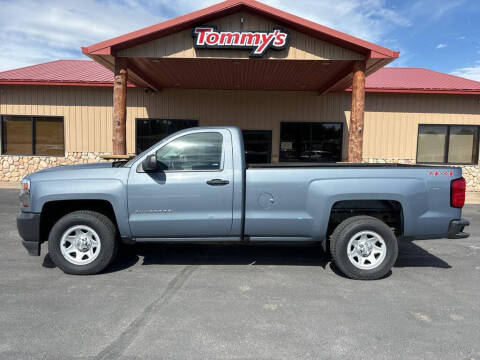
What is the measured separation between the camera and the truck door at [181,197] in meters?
4.24

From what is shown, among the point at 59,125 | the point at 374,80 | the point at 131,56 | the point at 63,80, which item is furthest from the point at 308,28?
the point at 59,125

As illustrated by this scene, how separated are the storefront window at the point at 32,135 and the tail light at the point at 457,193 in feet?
44.5

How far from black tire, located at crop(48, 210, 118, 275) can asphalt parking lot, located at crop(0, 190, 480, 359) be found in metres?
0.12

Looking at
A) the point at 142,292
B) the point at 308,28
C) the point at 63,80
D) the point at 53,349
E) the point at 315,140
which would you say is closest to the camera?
the point at 53,349

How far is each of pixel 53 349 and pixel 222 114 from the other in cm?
1153

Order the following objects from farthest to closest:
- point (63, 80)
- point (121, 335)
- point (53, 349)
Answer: point (63, 80)
point (121, 335)
point (53, 349)

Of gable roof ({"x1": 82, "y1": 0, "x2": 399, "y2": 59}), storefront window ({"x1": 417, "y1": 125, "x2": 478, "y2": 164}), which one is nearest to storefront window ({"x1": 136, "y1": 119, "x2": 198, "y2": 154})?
gable roof ({"x1": 82, "y1": 0, "x2": 399, "y2": 59})

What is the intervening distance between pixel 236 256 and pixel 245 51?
5738 mm

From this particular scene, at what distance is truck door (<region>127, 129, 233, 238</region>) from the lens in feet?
13.9

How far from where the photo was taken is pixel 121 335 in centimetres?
296

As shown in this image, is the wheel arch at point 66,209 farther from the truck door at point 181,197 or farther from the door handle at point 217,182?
the door handle at point 217,182

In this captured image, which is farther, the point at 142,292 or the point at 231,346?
the point at 142,292

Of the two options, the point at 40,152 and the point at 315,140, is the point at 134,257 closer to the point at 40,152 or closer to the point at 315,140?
the point at 315,140

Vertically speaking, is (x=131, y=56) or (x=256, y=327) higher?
(x=131, y=56)
